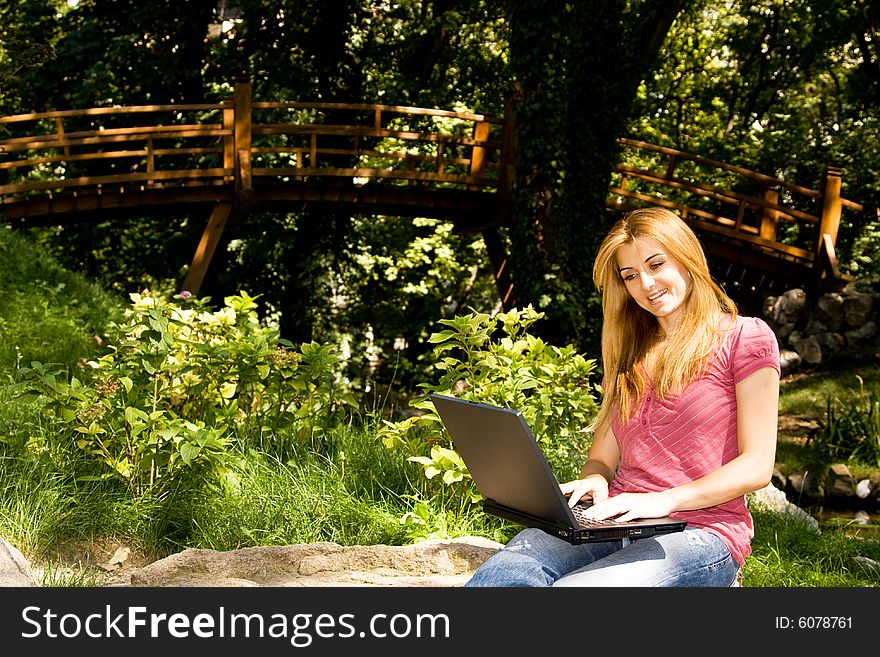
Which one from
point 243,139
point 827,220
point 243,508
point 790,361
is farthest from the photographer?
point 790,361

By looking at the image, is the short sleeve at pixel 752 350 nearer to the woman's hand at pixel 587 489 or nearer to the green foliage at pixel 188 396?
the woman's hand at pixel 587 489

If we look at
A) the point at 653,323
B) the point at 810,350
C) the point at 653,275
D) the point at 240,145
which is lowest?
the point at 810,350

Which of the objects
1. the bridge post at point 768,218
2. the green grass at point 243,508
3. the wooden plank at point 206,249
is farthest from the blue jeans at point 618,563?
the bridge post at point 768,218

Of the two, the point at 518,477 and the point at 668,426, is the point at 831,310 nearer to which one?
the point at 668,426

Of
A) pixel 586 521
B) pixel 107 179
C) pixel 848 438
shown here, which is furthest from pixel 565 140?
pixel 586 521

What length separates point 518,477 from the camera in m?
2.54

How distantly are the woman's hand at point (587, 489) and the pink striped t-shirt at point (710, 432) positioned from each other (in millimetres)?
89

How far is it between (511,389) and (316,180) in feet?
33.1

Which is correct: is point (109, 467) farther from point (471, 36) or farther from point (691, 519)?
point (471, 36)

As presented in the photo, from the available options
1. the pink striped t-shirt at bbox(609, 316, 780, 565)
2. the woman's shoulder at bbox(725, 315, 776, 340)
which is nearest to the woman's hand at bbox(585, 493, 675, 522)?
the pink striped t-shirt at bbox(609, 316, 780, 565)

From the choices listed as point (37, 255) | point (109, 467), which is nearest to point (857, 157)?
point (37, 255)

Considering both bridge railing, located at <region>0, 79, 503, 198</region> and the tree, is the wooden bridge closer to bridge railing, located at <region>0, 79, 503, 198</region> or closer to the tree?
bridge railing, located at <region>0, 79, 503, 198</region>

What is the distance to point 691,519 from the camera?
8.72 feet
